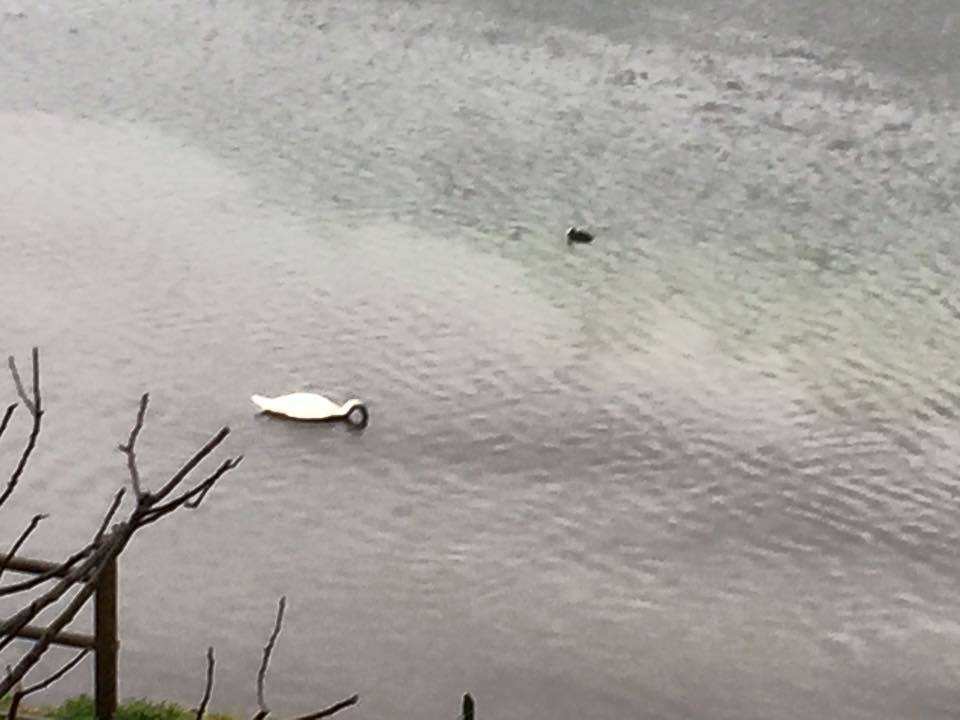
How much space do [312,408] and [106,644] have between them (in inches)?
47.3

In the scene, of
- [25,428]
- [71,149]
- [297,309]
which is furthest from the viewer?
[71,149]

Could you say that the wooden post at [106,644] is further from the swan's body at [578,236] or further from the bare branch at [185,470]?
the swan's body at [578,236]

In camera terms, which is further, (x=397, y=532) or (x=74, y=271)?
(x=74, y=271)

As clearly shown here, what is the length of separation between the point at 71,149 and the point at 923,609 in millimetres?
3194

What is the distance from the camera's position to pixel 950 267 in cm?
367

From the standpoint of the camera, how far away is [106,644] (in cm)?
189

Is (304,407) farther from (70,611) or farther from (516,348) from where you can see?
(70,611)

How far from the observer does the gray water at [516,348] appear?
2.52 metres

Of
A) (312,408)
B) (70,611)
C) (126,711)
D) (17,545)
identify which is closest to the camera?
(70,611)

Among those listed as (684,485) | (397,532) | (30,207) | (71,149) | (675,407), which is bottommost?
(397,532)

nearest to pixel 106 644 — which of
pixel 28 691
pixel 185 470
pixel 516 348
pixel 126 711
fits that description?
pixel 126 711

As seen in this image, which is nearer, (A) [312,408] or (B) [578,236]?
(A) [312,408]

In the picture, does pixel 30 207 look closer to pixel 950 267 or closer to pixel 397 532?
pixel 397 532

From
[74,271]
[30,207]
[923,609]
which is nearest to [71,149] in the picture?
[30,207]
